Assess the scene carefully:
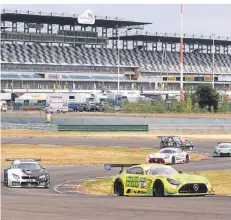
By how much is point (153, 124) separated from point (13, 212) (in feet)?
192

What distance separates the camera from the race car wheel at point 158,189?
965 inches

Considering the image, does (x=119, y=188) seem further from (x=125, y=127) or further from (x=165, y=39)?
(x=165, y=39)

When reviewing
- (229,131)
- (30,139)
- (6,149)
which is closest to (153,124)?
(229,131)

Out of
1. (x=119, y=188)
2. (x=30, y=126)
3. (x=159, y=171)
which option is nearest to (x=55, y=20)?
(x=30, y=126)

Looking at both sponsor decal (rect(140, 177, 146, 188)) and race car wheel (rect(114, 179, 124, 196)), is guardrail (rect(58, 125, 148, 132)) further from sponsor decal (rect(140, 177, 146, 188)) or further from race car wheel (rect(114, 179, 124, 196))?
sponsor decal (rect(140, 177, 146, 188))

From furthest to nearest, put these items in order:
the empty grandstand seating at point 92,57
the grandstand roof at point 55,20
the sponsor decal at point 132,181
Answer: the empty grandstand seating at point 92,57, the grandstand roof at point 55,20, the sponsor decal at point 132,181

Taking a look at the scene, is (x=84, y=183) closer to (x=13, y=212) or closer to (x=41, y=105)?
(x=13, y=212)

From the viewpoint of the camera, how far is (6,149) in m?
53.3

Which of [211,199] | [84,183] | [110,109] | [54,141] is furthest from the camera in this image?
[110,109]

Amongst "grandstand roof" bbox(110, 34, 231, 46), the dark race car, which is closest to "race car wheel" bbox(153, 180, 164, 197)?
the dark race car

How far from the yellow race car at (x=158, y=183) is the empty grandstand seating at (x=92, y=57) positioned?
13673cm

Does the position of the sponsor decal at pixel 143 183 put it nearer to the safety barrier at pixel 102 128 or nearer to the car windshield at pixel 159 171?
the car windshield at pixel 159 171

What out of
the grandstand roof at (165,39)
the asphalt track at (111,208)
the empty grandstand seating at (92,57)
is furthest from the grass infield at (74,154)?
the grandstand roof at (165,39)

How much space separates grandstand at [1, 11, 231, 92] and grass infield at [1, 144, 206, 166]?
321 feet
